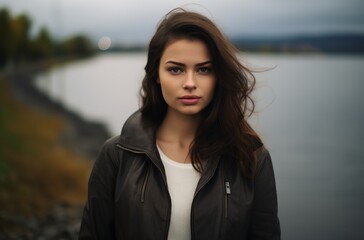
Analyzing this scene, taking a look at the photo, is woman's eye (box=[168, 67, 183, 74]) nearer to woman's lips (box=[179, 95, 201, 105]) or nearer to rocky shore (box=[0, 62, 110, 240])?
woman's lips (box=[179, 95, 201, 105])

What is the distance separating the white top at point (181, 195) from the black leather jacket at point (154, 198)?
1.1 inches

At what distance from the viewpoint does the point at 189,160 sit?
1.33 meters

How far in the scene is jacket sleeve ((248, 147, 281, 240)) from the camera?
4.25ft

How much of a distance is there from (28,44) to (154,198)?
10.5 ft

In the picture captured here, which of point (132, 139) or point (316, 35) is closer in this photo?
point (132, 139)

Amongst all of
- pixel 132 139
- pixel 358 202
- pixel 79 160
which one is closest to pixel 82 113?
pixel 79 160

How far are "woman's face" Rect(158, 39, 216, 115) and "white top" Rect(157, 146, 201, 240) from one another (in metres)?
0.18

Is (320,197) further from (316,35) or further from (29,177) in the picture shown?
(29,177)

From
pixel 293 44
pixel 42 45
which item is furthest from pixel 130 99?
pixel 293 44

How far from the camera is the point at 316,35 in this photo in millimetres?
3527

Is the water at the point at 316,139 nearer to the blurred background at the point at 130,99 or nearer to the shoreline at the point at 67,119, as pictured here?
the blurred background at the point at 130,99

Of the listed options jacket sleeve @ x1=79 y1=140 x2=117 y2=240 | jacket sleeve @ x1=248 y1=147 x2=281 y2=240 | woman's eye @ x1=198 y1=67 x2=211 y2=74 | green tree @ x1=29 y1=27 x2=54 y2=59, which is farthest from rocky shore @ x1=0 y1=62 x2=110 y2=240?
woman's eye @ x1=198 y1=67 x2=211 y2=74

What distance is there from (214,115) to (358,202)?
2414 mm

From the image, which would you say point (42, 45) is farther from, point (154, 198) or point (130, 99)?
point (154, 198)
